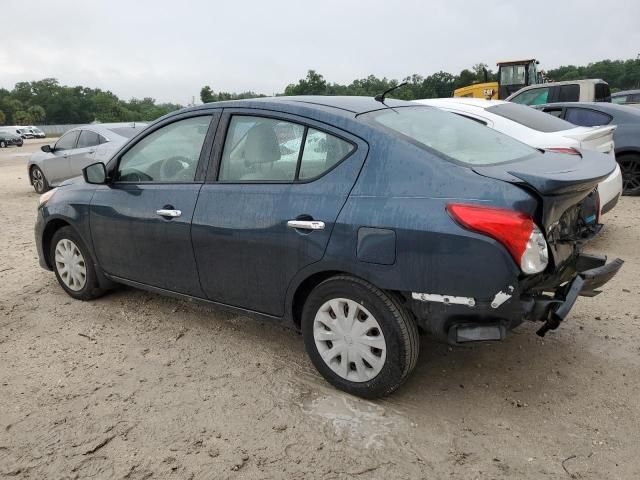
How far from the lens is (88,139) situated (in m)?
11.4

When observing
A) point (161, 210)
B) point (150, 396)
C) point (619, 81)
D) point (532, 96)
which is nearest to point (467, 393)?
point (150, 396)

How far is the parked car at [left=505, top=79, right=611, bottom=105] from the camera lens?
1293 cm

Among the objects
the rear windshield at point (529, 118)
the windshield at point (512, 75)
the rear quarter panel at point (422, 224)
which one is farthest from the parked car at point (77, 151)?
the windshield at point (512, 75)

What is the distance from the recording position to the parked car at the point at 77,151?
36.0ft

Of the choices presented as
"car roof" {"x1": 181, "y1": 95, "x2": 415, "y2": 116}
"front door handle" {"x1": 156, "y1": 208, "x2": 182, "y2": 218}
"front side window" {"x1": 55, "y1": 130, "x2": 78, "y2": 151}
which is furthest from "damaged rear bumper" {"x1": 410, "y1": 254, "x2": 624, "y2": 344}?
"front side window" {"x1": 55, "y1": 130, "x2": 78, "y2": 151}

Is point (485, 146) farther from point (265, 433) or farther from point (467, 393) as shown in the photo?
point (265, 433)

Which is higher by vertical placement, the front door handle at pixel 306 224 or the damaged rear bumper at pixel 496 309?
the front door handle at pixel 306 224

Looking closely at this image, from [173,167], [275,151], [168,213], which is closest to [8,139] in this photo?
[173,167]

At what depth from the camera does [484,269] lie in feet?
8.32

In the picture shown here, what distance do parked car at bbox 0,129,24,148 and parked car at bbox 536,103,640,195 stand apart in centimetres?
3991

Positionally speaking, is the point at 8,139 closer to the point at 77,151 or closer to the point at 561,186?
the point at 77,151

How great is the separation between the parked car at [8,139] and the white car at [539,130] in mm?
40348

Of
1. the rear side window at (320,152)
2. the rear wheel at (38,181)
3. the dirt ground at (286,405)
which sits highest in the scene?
the rear side window at (320,152)

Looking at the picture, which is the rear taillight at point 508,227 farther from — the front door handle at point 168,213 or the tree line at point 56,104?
the tree line at point 56,104
